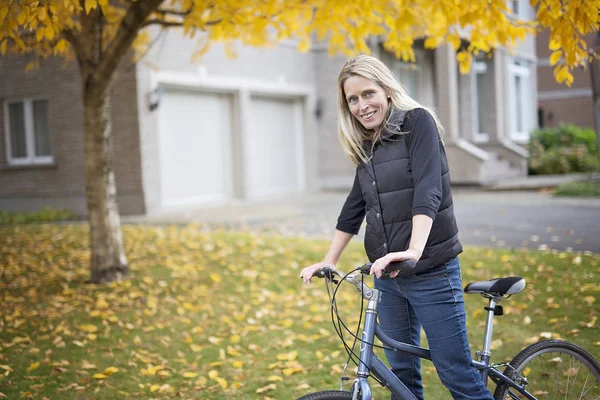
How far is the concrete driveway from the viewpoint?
959 cm

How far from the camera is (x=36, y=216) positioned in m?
14.1

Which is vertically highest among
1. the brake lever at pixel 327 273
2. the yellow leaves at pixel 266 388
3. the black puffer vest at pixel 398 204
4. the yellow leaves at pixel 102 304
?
the black puffer vest at pixel 398 204

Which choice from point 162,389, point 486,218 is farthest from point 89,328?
point 486,218

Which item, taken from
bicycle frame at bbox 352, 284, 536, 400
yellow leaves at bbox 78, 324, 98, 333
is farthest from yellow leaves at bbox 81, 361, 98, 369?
Answer: bicycle frame at bbox 352, 284, 536, 400

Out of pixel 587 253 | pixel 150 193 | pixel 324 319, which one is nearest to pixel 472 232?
pixel 587 253

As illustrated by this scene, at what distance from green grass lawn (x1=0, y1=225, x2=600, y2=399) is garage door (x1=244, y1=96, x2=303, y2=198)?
779cm

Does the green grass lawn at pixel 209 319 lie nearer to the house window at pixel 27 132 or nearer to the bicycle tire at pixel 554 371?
the bicycle tire at pixel 554 371

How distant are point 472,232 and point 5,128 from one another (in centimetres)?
1089

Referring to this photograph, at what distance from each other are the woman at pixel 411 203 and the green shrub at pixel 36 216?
11973 mm

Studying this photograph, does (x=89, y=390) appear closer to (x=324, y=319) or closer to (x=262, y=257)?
(x=324, y=319)

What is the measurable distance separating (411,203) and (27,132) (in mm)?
14407

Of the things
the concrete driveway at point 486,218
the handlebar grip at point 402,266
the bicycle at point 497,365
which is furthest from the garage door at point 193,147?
the handlebar grip at point 402,266

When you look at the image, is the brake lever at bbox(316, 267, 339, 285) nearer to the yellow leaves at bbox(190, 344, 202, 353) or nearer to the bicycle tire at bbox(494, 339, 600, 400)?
the bicycle tire at bbox(494, 339, 600, 400)

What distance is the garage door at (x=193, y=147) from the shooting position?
14719 mm
